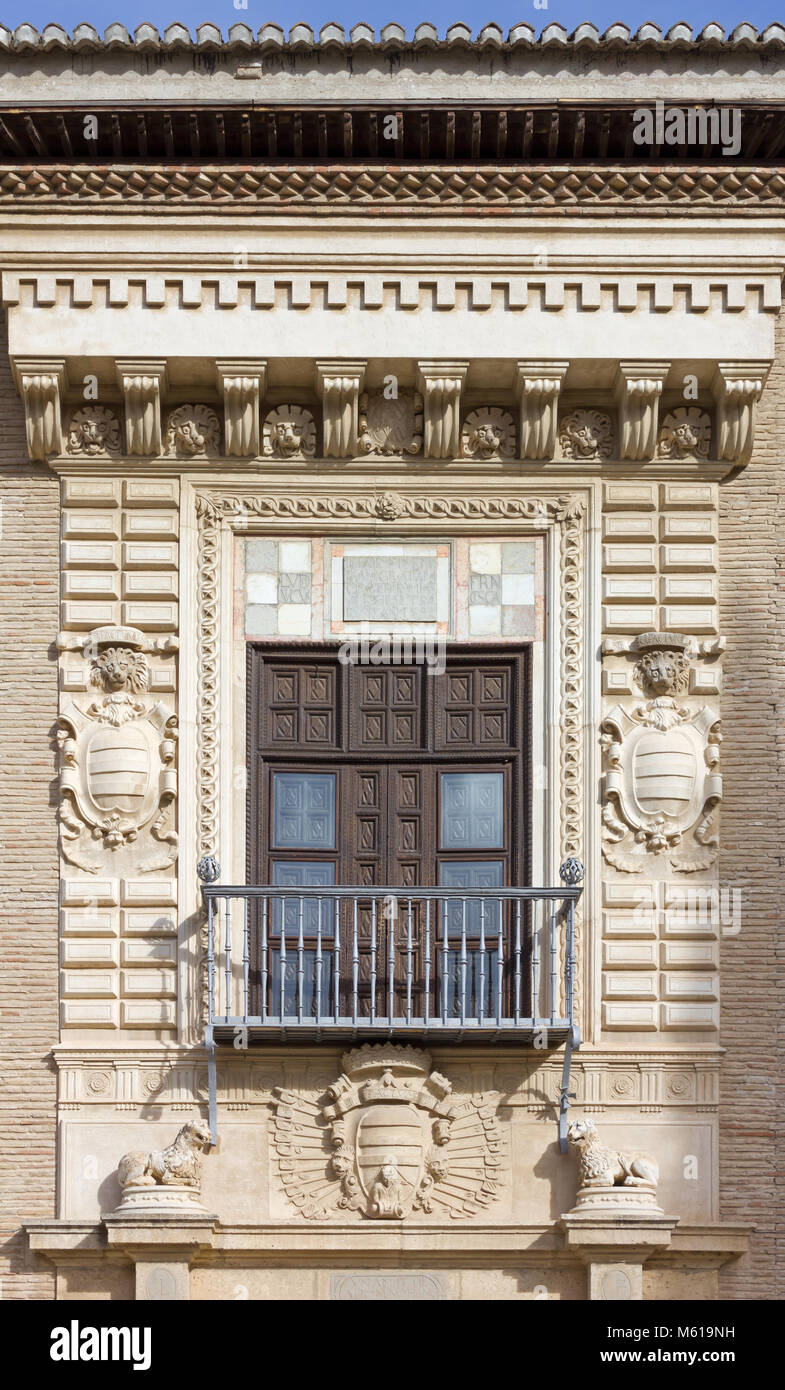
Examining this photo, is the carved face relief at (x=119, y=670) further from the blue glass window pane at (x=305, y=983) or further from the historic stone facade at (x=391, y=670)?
the blue glass window pane at (x=305, y=983)

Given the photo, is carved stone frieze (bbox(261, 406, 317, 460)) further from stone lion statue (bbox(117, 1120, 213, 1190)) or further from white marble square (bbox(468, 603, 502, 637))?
stone lion statue (bbox(117, 1120, 213, 1190))

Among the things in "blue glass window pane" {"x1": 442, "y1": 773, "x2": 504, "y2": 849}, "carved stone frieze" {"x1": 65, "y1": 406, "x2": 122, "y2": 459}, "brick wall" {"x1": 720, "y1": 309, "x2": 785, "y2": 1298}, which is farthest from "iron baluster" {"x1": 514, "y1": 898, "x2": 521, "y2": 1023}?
"carved stone frieze" {"x1": 65, "y1": 406, "x2": 122, "y2": 459}

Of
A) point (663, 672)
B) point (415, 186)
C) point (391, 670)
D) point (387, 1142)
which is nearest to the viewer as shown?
point (387, 1142)

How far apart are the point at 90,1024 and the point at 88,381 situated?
381 cm

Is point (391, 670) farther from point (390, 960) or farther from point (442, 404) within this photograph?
point (390, 960)

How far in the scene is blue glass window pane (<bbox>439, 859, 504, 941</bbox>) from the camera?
15398mm

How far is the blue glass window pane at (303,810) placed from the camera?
15633mm

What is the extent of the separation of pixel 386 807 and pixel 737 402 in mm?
3179

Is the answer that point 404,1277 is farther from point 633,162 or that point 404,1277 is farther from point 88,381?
point 633,162

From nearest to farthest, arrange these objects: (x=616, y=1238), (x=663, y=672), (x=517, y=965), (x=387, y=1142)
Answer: (x=616, y=1238), (x=387, y=1142), (x=517, y=965), (x=663, y=672)

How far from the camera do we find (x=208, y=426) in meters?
16.1

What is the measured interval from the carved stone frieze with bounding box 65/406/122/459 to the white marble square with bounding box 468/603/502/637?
2354 mm

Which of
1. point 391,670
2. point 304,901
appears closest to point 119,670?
point 391,670

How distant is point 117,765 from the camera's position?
1544cm
